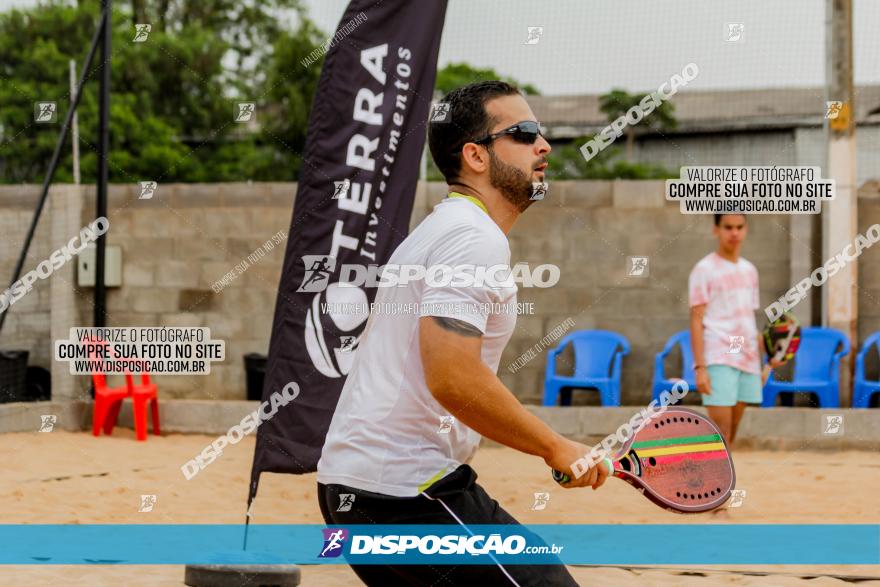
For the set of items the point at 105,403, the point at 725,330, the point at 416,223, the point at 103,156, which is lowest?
the point at 105,403

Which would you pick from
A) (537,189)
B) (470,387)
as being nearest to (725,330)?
(537,189)

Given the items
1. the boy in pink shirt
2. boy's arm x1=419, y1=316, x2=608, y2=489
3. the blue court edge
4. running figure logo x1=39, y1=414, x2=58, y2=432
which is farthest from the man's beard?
running figure logo x1=39, y1=414, x2=58, y2=432

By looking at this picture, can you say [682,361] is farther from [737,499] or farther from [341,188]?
[341,188]

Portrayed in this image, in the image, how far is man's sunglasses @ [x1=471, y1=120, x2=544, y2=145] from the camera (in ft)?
8.77

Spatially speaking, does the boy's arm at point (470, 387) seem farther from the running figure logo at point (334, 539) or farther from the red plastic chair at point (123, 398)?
the red plastic chair at point (123, 398)

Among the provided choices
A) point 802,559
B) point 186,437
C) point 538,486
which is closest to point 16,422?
point 186,437

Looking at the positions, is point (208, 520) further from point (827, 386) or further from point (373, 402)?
point (827, 386)

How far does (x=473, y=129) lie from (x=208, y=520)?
4.49 m

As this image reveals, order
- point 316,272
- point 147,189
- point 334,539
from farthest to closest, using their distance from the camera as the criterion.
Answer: point 147,189 → point 316,272 → point 334,539

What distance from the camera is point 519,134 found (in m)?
2.68

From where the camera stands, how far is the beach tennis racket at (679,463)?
112 inches

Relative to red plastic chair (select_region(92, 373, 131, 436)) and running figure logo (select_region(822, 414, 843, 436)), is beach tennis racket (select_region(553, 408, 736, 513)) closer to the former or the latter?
running figure logo (select_region(822, 414, 843, 436))

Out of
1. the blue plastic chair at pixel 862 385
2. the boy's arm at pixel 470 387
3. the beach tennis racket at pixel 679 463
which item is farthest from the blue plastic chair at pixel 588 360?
the boy's arm at pixel 470 387

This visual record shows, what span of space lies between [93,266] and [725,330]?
5.79 m
